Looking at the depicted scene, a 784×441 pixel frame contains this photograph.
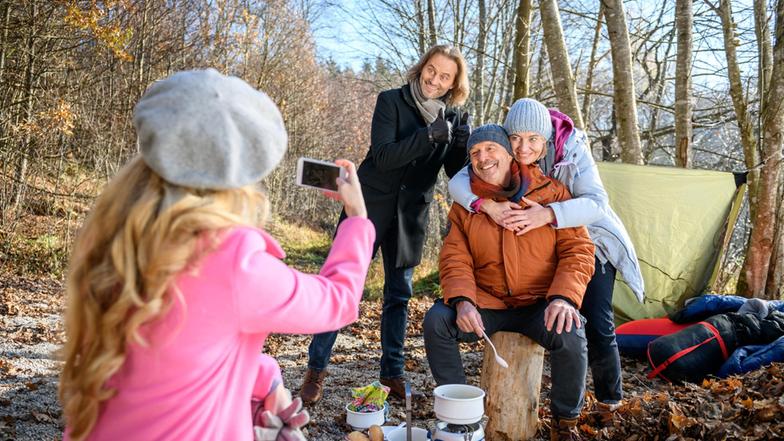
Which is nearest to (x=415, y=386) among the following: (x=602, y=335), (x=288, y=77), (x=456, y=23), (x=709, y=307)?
(x=602, y=335)

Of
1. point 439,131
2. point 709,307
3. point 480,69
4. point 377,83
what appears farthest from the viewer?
point 377,83

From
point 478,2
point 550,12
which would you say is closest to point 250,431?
point 550,12

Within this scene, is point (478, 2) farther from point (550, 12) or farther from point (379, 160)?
point (379, 160)

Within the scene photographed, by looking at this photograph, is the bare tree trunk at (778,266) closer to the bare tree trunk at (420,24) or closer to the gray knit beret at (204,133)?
the gray knit beret at (204,133)

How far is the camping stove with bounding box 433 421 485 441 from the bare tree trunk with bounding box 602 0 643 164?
4.27 meters

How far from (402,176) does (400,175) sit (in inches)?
0.5

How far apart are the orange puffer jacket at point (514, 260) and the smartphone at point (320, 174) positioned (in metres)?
1.33

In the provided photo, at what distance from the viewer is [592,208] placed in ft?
10.5

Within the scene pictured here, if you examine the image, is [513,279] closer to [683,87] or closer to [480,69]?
[683,87]

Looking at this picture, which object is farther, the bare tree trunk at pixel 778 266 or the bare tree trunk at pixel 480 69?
the bare tree trunk at pixel 480 69

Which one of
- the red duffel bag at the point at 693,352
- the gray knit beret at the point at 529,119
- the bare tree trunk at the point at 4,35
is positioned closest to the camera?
the gray knit beret at the point at 529,119

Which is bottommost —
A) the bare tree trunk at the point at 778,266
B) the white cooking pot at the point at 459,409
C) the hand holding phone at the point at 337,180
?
the white cooking pot at the point at 459,409

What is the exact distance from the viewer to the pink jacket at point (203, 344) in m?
1.42

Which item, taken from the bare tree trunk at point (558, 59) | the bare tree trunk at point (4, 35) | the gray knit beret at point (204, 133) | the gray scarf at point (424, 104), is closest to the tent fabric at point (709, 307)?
the bare tree trunk at point (558, 59)
